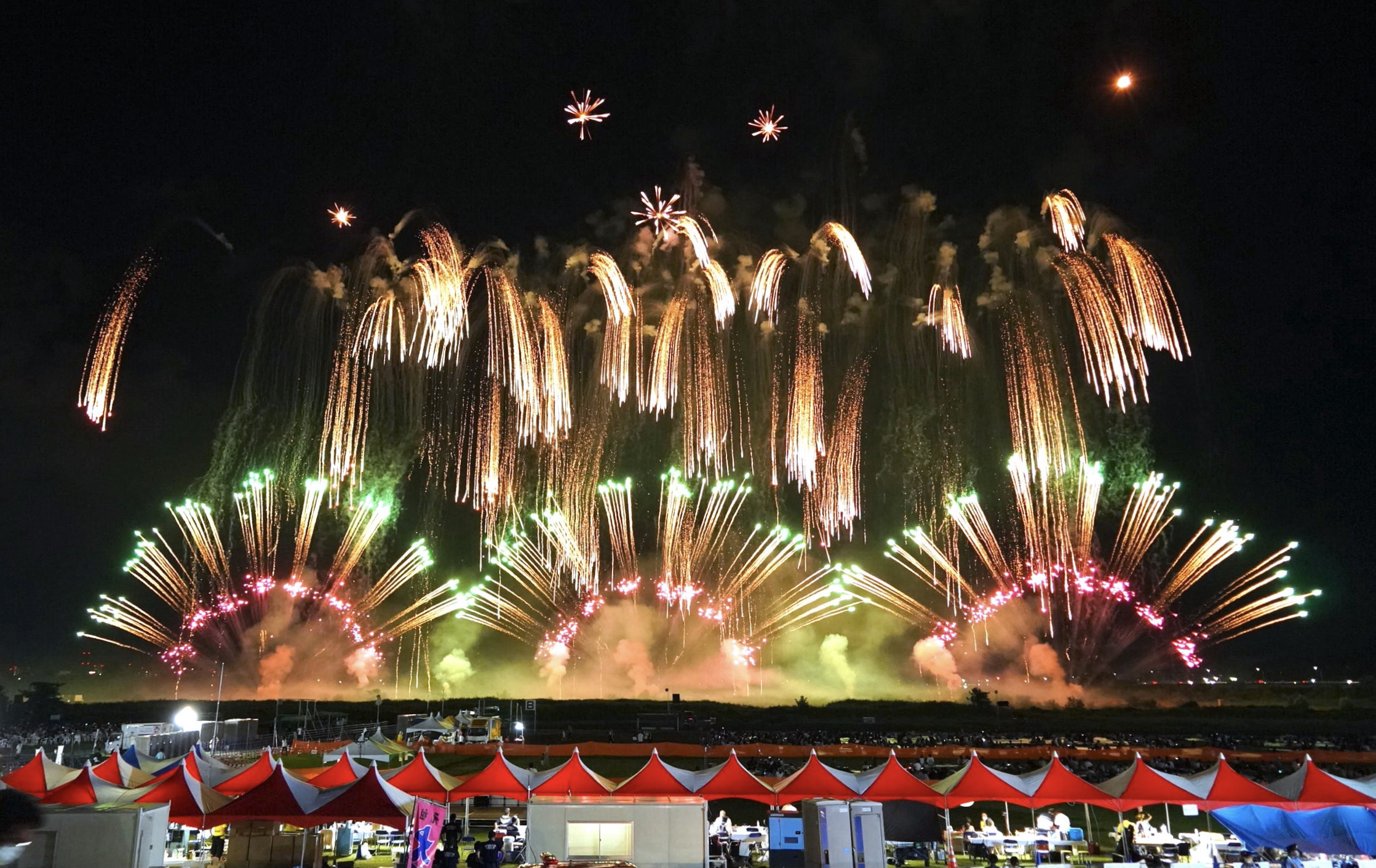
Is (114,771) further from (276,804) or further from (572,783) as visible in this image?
(572,783)

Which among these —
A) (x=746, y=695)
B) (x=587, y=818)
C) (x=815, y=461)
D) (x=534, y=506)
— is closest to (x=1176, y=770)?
(x=815, y=461)

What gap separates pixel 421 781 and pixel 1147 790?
1738 cm

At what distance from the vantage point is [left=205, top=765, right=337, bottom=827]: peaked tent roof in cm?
1772

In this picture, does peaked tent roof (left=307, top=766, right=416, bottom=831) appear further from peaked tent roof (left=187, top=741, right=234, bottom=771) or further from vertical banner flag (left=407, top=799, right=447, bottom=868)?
peaked tent roof (left=187, top=741, right=234, bottom=771)

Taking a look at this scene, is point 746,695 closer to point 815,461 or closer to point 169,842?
point 815,461

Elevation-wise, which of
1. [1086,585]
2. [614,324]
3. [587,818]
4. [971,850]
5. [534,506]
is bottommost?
[971,850]

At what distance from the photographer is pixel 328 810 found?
1783cm

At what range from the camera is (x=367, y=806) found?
1797cm

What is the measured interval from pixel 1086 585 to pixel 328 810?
170ft

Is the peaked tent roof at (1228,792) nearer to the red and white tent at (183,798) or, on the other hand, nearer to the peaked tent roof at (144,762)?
the red and white tent at (183,798)

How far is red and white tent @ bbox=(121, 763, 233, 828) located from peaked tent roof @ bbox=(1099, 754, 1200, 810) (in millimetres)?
20319

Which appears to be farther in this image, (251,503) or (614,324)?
(251,503)

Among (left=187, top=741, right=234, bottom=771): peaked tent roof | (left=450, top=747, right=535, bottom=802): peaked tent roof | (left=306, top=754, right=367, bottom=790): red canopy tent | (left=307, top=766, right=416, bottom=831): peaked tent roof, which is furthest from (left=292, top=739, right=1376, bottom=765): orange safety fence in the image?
(left=307, top=766, right=416, bottom=831): peaked tent roof

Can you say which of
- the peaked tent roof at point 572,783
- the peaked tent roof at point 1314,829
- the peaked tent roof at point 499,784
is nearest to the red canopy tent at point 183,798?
the peaked tent roof at point 499,784
